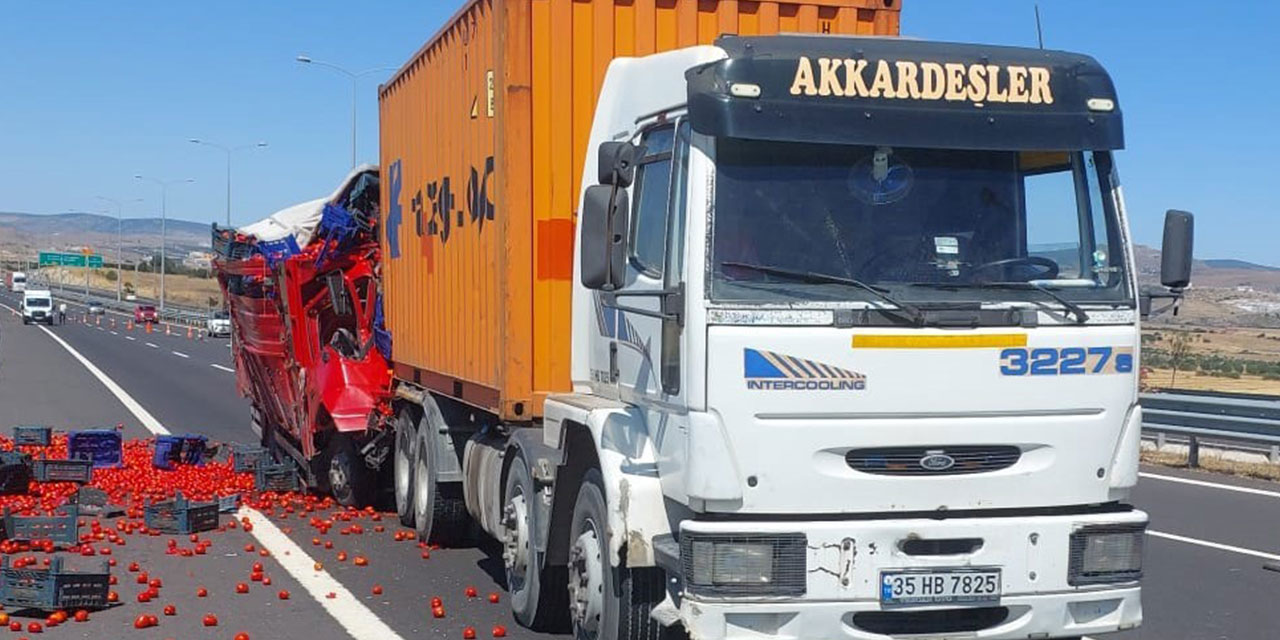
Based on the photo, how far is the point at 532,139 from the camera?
7930 mm

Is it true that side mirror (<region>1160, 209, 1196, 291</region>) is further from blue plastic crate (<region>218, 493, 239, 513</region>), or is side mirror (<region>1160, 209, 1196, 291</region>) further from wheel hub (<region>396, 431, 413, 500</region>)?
blue plastic crate (<region>218, 493, 239, 513</region>)

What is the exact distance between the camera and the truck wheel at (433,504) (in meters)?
10.3

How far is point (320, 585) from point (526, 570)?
2.14 metres

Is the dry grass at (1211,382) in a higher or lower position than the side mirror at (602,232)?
lower

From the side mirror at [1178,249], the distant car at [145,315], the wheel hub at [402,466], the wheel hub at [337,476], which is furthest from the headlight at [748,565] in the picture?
the distant car at [145,315]

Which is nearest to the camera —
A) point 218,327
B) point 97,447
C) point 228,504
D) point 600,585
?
point 600,585

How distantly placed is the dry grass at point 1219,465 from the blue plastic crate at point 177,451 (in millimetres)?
11077

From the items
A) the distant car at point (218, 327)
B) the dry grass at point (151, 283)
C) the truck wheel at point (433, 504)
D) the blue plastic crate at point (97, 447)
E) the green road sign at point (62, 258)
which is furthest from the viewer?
the dry grass at point (151, 283)

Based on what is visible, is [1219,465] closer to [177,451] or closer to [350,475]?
[350,475]

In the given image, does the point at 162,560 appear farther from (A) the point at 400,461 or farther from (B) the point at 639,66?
(B) the point at 639,66

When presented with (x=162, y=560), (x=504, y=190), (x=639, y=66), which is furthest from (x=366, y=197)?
(x=639, y=66)

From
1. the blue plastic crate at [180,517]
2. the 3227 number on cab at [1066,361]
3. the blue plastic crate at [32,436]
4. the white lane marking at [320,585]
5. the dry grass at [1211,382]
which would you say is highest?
the 3227 number on cab at [1066,361]

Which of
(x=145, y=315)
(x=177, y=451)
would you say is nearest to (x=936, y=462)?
(x=177, y=451)

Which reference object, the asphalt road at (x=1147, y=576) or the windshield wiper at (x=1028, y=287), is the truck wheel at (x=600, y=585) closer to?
the asphalt road at (x=1147, y=576)
